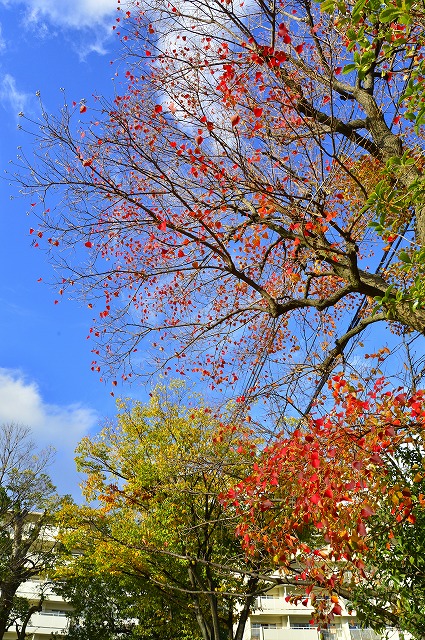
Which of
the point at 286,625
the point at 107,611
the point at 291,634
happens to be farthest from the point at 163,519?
the point at 286,625

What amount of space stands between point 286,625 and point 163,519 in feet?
91.8

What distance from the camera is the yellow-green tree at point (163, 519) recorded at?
11.3 m

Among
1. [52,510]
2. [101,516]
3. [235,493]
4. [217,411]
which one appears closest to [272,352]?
[217,411]

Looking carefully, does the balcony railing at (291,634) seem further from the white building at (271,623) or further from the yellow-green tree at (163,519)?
the yellow-green tree at (163,519)

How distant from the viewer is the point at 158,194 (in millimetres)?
5668

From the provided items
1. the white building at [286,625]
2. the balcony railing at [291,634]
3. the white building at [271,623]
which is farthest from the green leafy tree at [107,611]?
the balcony railing at [291,634]

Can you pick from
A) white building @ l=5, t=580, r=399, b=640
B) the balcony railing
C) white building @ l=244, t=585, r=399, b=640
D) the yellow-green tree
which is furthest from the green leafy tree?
the balcony railing

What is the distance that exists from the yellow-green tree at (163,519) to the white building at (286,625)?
1717 centimetres

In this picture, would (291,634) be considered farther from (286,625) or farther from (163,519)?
(163,519)

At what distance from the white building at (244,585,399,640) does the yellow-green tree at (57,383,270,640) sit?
1717cm

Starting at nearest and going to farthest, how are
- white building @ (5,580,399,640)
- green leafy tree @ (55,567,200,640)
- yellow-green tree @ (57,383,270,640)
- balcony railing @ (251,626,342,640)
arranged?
yellow-green tree @ (57,383,270,640)
green leafy tree @ (55,567,200,640)
balcony railing @ (251,626,342,640)
white building @ (5,580,399,640)

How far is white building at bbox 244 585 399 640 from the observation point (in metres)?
30.5

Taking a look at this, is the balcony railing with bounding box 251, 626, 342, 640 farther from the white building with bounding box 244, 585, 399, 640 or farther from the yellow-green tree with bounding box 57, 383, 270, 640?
the yellow-green tree with bounding box 57, 383, 270, 640

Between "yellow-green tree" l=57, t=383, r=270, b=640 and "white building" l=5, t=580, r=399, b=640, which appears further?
"white building" l=5, t=580, r=399, b=640
